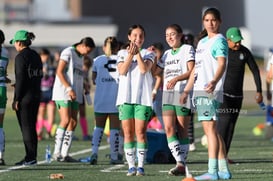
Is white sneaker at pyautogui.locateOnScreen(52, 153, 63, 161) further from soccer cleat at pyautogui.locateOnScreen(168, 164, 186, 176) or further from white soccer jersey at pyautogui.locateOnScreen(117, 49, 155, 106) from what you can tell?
soccer cleat at pyautogui.locateOnScreen(168, 164, 186, 176)

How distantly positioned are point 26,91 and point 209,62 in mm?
4362

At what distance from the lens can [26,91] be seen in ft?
56.4

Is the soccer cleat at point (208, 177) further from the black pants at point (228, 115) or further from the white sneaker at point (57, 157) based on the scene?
the white sneaker at point (57, 157)

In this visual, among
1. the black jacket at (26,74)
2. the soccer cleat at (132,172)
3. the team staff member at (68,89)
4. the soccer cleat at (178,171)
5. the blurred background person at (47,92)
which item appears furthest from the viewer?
the blurred background person at (47,92)

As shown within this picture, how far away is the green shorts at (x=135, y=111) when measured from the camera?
49.0 feet

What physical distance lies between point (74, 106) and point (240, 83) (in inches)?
117

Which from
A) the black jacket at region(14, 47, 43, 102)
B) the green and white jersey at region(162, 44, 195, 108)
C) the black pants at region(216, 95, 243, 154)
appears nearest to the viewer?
the green and white jersey at region(162, 44, 195, 108)

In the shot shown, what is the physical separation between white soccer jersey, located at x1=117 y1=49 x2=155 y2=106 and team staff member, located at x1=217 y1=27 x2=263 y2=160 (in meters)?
1.77

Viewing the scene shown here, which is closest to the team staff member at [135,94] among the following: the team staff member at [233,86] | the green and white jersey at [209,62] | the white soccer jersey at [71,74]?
the green and white jersey at [209,62]

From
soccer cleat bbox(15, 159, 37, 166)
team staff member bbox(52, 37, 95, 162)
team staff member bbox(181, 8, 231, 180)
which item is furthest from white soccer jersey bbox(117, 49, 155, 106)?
team staff member bbox(52, 37, 95, 162)

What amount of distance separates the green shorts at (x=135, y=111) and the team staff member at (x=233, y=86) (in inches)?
→ 71.4

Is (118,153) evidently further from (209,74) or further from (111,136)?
(209,74)

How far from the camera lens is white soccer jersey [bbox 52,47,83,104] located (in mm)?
17812

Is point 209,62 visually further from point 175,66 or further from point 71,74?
point 71,74
